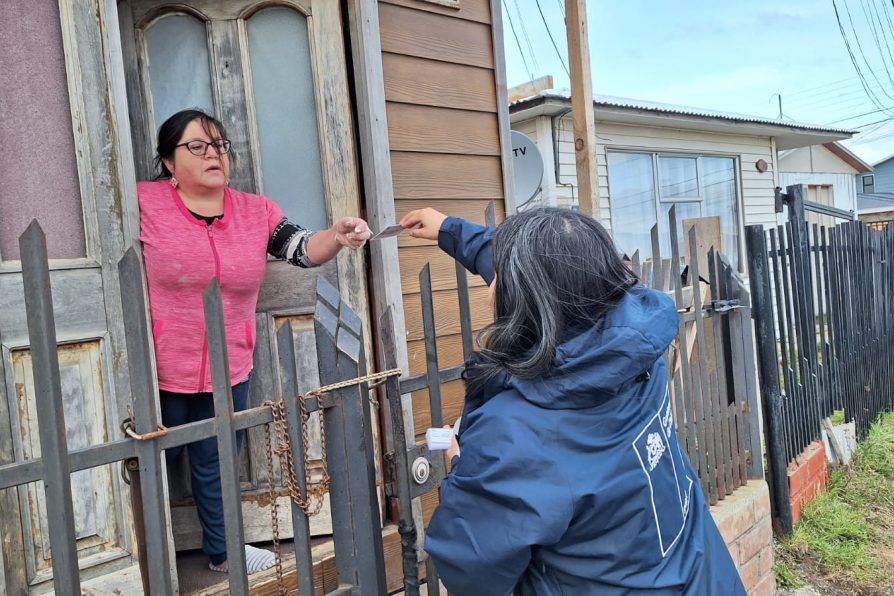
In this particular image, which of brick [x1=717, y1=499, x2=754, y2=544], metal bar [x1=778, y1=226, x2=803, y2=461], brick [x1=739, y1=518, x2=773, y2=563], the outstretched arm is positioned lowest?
brick [x1=739, y1=518, x2=773, y2=563]

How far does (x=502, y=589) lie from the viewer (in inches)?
53.4

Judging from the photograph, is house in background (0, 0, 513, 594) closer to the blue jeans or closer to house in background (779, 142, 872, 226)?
the blue jeans

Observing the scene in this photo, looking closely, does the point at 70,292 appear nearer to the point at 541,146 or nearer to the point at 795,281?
the point at 795,281

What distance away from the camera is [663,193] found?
10.3 m

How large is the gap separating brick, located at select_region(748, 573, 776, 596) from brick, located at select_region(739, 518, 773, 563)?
154mm

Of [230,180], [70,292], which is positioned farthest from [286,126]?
[70,292]

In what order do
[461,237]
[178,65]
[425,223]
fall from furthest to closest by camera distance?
[178,65] → [425,223] → [461,237]

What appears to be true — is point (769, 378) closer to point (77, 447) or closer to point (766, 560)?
point (766, 560)

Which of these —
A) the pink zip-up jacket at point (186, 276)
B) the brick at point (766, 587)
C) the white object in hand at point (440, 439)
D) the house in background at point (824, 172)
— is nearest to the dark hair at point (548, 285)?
the white object in hand at point (440, 439)

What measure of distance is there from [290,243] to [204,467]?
887mm

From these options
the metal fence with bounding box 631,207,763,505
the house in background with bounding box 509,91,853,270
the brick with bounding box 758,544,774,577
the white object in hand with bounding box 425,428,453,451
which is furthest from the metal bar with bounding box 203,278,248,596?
the house in background with bounding box 509,91,853,270

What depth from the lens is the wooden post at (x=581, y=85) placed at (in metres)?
3.91

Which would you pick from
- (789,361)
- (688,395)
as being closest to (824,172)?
(789,361)

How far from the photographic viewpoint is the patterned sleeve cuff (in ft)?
8.58
